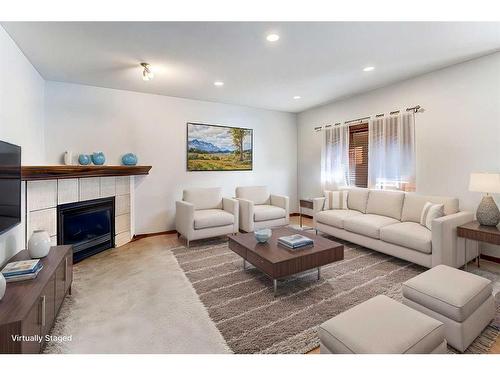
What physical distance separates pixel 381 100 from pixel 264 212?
2.73m

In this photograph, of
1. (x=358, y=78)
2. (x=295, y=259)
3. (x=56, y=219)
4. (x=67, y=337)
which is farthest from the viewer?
(x=358, y=78)

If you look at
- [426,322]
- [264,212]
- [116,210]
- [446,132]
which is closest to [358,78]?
[446,132]

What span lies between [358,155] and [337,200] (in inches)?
39.3

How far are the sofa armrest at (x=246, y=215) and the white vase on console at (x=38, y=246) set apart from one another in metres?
2.68

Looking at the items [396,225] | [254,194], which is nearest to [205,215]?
[254,194]

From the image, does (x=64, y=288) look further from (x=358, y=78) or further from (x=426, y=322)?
(x=358, y=78)

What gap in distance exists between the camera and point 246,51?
2.73 m

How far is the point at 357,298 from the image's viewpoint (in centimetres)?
221

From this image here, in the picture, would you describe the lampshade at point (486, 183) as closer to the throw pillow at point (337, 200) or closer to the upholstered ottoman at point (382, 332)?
the throw pillow at point (337, 200)

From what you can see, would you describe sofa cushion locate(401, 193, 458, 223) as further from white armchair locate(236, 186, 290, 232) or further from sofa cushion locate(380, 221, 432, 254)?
white armchair locate(236, 186, 290, 232)

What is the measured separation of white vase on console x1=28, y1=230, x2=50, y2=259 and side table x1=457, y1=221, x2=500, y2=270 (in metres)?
4.06

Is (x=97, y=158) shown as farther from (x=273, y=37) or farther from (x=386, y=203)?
(x=386, y=203)

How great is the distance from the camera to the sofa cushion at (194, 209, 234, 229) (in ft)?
12.2

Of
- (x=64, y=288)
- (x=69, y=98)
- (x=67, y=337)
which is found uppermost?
(x=69, y=98)
